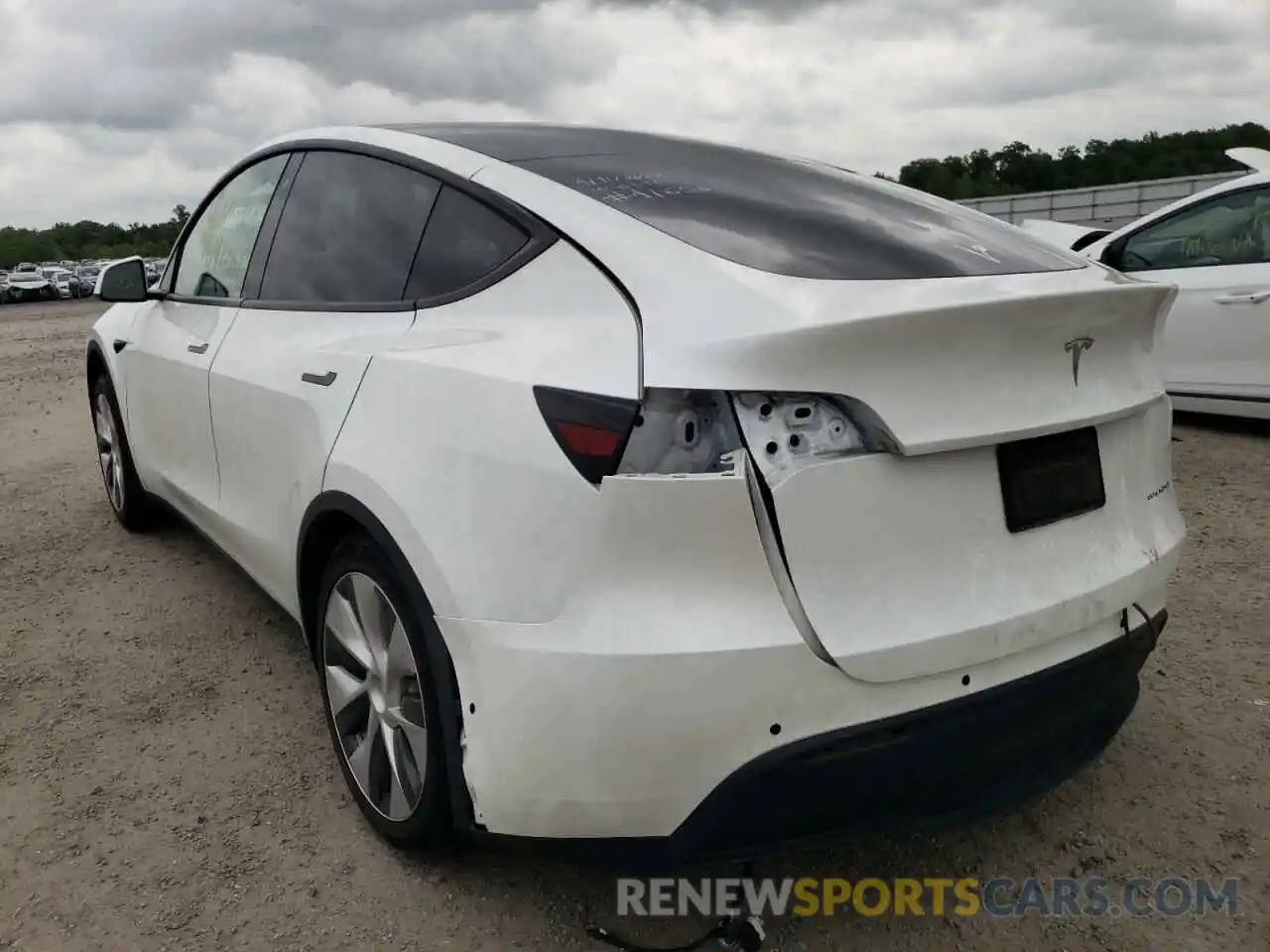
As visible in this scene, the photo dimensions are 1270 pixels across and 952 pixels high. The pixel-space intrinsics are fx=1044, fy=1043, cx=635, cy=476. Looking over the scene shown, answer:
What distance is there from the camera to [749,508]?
1680mm

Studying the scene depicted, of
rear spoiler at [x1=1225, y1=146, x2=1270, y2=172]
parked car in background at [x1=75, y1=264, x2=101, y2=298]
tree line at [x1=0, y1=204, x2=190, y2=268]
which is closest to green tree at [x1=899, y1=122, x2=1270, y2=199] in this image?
rear spoiler at [x1=1225, y1=146, x2=1270, y2=172]

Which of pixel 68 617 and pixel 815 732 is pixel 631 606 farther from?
pixel 68 617

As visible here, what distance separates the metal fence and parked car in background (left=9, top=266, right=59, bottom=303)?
3556 cm

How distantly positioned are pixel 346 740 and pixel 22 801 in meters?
0.93

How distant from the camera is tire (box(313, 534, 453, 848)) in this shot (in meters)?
2.09

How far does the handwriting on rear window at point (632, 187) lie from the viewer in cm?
216

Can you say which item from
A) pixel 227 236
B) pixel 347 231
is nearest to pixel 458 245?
pixel 347 231

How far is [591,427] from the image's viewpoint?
1.74 m

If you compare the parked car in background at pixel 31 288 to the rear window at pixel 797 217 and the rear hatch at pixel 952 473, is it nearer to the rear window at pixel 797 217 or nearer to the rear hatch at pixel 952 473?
the rear window at pixel 797 217

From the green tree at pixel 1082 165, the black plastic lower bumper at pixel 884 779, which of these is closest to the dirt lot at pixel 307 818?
the black plastic lower bumper at pixel 884 779

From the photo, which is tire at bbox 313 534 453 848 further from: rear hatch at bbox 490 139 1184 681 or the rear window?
the rear window

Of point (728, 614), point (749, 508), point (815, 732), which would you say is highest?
point (749, 508)

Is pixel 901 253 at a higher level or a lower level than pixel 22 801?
higher

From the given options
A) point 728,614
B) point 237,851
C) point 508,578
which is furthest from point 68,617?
point 728,614
